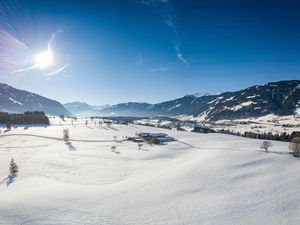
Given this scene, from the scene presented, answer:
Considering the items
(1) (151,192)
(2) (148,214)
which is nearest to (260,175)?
(1) (151,192)

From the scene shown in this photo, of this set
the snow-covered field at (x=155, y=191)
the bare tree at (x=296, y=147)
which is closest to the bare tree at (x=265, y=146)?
the bare tree at (x=296, y=147)

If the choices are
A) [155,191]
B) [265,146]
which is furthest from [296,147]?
[155,191]

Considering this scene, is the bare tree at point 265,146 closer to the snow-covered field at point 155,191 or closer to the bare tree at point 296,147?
the bare tree at point 296,147

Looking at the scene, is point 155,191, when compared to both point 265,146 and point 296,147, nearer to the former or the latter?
point 296,147

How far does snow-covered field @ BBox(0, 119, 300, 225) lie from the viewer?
42.1 meters

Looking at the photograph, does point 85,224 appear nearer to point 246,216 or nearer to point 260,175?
point 246,216

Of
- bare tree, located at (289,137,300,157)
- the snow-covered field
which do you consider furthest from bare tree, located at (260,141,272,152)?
the snow-covered field

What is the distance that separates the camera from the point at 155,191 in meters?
56.3

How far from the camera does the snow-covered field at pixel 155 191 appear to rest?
42.1m

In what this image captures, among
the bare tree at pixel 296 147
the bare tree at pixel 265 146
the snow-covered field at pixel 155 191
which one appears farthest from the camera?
the bare tree at pixel 265 146

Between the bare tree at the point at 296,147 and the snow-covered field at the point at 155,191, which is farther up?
the bare tree at the point at 296,147

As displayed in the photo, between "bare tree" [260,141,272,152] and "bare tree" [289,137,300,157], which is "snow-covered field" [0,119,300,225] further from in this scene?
"bare tree" [260,141,272,152]

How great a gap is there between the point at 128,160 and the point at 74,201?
50343 millimetres

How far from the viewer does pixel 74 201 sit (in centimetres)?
4809
